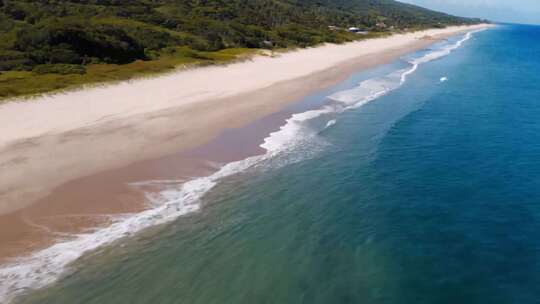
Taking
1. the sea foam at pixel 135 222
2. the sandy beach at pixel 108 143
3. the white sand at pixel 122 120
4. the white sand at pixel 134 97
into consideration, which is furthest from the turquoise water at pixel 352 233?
the white sand at pixel 134 97

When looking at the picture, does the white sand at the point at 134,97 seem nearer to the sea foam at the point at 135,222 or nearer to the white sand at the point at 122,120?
the white sand at the point at 122,120

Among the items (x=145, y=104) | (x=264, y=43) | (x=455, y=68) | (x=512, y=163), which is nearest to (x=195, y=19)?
(x=264, y=43)

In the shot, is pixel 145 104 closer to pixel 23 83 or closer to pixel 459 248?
pixel 23 83

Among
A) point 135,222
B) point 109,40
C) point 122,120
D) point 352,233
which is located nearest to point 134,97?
point 122,120

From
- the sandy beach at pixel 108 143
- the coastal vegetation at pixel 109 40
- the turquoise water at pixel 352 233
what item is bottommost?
the turquoise water at pixel 352 233

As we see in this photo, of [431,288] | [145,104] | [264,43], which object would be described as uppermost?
[264,43]

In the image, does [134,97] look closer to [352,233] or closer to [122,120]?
[122,120]

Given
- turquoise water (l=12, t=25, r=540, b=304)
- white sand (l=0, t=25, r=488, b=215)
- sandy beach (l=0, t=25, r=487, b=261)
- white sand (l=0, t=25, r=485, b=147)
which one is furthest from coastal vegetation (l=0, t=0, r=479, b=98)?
turquoise water (l=12, t=25, r=540, b=304)
